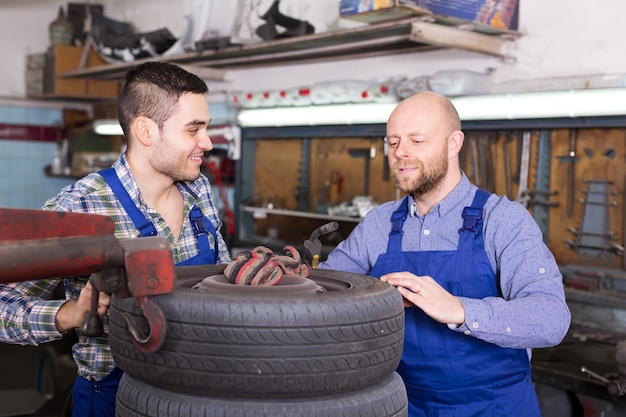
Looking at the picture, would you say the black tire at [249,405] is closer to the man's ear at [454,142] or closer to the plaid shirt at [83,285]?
the plaid shirt at [83,285]

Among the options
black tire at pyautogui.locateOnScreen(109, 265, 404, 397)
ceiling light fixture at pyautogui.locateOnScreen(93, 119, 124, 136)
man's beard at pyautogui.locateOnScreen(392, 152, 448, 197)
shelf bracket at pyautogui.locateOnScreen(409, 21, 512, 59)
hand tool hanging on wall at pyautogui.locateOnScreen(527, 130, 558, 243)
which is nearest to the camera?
black tire at pyautogui.locateOnScreen(109, 265, 404, 397)

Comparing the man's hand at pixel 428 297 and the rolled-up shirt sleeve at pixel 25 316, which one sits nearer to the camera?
the rolled-up shirt sleeve at pixel 25 316

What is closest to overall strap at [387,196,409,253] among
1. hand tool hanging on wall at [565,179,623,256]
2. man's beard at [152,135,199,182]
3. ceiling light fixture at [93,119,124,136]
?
man's beard at [152,135,199,182]

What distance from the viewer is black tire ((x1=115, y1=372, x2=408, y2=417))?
1.35 m

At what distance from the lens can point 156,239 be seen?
1.25 m

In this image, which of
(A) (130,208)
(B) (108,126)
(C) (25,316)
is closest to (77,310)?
(C) (25,316)

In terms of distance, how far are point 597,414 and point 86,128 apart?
214 inches

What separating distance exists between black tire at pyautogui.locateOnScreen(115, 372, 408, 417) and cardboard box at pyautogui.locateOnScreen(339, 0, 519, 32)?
2.17m

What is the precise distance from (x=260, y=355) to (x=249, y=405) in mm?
112

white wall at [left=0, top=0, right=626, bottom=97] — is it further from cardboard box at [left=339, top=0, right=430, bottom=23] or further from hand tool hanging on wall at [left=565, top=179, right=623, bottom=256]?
cardboard box at [left=339, top=0, right=430, bottom=23]

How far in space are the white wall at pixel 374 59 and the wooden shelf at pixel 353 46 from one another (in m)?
0.09

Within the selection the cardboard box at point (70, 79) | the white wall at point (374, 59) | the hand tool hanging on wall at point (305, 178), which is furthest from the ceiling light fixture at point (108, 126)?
the hand tool hanging on wall at point (305, 178)

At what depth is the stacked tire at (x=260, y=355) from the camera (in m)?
1.31

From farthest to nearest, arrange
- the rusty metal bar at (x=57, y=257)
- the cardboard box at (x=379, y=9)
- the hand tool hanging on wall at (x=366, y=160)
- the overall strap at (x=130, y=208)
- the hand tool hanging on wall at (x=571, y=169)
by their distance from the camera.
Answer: the hand tool hanging on wall at (x=366, y=160) < the hand tool hanging on wall at (x=571, y=169) < the cardboard box at (x=379, y=9) < the overall strap at (x=130, y=208) < the rusty metal bar at (x=57, y=257)
